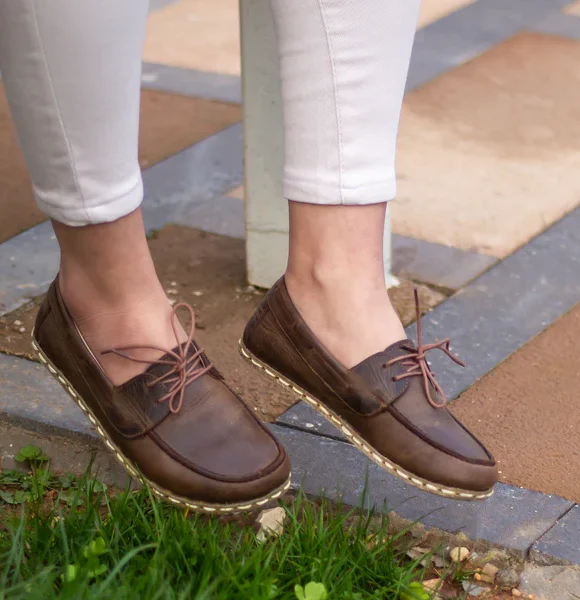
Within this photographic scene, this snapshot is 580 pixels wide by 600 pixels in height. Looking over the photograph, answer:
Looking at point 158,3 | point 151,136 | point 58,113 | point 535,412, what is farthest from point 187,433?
point 158,3

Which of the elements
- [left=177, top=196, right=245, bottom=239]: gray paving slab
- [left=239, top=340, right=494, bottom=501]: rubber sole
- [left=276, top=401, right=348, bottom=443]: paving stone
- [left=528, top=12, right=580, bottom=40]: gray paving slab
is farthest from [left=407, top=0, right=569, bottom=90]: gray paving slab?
[left=239, top=340, right=494, bottom=501]: rubber sole

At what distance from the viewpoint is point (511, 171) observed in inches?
115

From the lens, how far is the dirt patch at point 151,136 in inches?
105

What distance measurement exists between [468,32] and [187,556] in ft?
9.74

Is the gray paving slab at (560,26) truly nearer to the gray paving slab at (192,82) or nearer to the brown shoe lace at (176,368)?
the gray paving slab at (192,82)

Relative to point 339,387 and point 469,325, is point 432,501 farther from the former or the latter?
point 469,325

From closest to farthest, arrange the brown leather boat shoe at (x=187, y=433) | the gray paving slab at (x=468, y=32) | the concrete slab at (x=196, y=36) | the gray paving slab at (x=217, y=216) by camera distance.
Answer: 1. the brown leather boat shoe at (x=187, y=433)
2. the gray paving slab at (x=217, y=216)
3. the gray paving slab at (x=468, y=32)
4. the concrete slab at (x=196, y=36)

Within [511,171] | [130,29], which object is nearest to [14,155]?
[511,171]

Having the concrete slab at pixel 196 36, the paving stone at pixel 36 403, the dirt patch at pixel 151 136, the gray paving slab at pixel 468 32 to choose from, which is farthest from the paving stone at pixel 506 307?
the concrete slab at pixel 196 36

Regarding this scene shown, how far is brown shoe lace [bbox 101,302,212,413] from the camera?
1.54 m

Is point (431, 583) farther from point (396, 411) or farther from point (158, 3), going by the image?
point (158, 3)

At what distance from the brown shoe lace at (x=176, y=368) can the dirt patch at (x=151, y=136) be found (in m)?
1.09

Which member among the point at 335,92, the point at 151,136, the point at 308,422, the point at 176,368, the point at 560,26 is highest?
the point at 335,92

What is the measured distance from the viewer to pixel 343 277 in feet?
5.05
